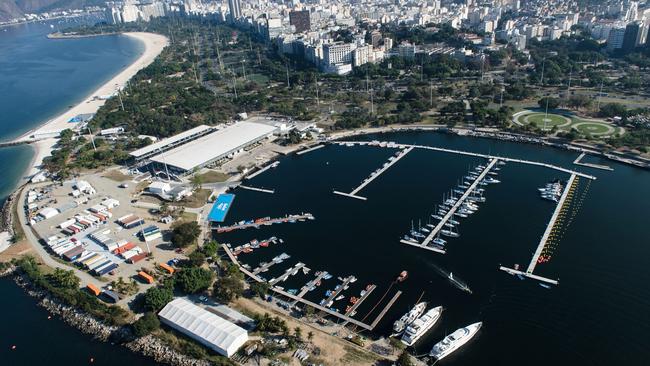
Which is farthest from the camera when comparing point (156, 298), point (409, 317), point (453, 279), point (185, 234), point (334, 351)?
point (185, 234)

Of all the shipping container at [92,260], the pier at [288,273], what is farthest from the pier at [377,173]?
the shipping container at [92,260]

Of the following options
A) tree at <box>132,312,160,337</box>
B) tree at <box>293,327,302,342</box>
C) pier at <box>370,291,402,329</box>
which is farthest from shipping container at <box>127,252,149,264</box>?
pier at <box>370,291,402,329</box>

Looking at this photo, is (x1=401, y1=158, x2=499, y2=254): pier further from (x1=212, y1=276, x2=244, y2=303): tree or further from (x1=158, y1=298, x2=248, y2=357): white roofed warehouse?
(x1=158, y1=298, x2=248, y2=357): white roofed warehouse

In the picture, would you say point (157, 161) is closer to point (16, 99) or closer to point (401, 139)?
point (401, 139)

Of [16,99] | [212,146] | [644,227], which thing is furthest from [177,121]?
[644,227]

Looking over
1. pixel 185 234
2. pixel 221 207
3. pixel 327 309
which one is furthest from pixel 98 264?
pixel 327 309

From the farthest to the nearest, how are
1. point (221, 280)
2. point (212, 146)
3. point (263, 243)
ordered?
point (212, 146) → point (263, 243) → point (221, 280)

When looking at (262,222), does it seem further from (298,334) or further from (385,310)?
(385,310)
